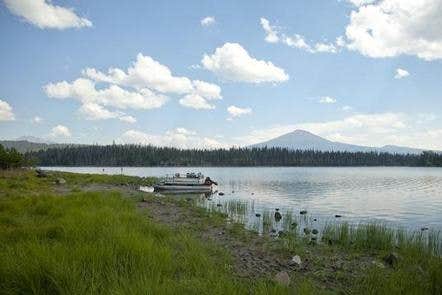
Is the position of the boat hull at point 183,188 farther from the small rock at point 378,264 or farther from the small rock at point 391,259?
the small rock at point 378,264

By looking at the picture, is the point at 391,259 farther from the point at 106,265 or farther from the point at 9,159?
the point at 9,159

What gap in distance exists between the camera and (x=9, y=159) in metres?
45.2

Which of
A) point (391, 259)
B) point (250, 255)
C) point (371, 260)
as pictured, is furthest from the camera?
point (371, 260)

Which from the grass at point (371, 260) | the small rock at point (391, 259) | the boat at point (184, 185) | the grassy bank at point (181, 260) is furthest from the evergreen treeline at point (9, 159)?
the small rock at point (391, 259)

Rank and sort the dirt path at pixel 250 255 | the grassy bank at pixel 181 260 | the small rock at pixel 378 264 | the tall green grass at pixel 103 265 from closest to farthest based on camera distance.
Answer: the tall green grass at pixel 103 265, the grassy bank at pixel 181 260, the dirt path at pixel 250 255, the small rock at pixel 378 264

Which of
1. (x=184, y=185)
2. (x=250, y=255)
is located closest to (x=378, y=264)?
(x=250, y=255)

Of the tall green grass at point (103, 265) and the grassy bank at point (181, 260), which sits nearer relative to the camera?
the tall green grass at point (103, 265)

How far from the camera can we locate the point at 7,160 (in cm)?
4497

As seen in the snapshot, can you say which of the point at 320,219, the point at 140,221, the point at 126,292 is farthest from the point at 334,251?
the point at 320,219

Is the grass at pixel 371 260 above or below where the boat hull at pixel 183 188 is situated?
above

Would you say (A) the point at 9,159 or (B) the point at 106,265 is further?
(A) the point at 9,159

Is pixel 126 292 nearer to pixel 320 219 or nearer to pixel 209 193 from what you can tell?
pixel 320 219

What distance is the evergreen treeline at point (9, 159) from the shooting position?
44.1 metres

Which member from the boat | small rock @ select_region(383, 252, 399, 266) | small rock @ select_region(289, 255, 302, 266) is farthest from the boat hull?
small rock @ select_region(289, 255, 302, 266)
